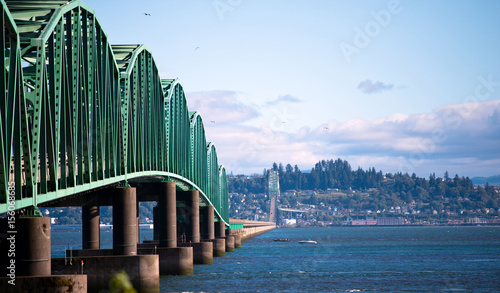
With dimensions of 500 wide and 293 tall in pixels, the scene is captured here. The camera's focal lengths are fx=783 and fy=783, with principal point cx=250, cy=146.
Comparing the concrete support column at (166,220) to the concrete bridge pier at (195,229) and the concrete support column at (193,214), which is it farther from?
the concrete support column at (193,214)

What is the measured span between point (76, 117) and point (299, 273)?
50423 mm

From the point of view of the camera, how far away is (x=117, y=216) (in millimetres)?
59781

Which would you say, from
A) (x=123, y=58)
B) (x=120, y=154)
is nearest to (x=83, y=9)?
(x=120, y=154)

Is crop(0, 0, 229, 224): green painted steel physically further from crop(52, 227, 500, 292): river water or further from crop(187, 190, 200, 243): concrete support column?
crop(187, 190, 200, 243): concrete support column

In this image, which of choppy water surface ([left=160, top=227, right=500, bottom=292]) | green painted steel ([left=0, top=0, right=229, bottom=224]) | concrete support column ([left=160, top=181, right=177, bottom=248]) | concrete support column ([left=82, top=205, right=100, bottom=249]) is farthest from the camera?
concrete support column ([left=82, top=205, right=100, bottom=249])

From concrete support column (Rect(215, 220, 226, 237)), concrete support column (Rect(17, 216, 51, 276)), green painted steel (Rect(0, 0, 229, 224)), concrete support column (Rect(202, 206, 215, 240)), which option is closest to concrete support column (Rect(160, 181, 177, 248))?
green painted steel (Rect(0, 0, 229, 224))

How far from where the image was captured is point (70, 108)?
43.6m

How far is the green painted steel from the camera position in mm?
34250

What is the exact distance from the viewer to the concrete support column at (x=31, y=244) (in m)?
37.2

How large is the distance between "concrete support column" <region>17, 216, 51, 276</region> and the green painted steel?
3.97ft

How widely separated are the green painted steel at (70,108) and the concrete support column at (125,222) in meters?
1.67

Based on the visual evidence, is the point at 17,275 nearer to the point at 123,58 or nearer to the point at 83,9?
the point at 83,9

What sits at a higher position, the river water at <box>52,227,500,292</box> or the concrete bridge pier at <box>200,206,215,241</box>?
the concrete bridge pier at <box>200,206,215,241</box>

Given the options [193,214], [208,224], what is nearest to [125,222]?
[193,214]
